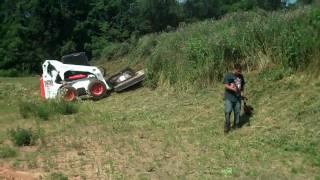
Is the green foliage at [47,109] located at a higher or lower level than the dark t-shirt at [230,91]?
lower

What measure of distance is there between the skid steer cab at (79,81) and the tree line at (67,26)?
24.9 meters

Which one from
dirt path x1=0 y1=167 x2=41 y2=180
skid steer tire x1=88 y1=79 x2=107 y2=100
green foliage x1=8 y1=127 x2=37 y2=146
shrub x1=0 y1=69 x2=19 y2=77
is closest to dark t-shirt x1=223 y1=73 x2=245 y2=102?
green foliage x1=8 y1=127 x2=37 y2=146

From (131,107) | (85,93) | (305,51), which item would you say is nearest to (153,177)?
(305,51)

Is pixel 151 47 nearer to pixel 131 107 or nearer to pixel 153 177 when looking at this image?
pixel 131 107

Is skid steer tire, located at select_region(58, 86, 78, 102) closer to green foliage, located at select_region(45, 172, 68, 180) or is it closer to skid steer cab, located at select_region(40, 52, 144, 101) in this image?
skid steer cab, located at select_region(40, 52, 144, 101)

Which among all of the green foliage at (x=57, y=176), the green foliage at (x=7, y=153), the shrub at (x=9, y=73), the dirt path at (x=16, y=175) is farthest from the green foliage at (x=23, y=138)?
the shrub at (x=9, y=73)

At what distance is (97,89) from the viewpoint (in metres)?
20.9

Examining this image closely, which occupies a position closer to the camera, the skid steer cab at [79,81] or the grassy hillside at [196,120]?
the grassy hillside at [196,120]

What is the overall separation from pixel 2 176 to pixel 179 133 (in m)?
4.76

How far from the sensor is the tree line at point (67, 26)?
Result: 4784cm

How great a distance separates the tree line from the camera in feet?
157

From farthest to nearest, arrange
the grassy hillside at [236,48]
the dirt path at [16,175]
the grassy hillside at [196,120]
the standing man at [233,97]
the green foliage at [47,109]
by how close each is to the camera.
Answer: the green foliage at [47,109] → the grassy hillside at [236,48] → the standing man at [233,97] → the grassy hillside at [196,120] → the dirt path at [16,175]

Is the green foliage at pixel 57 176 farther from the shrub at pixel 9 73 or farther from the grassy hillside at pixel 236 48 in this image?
the shrub at pixel 9 73

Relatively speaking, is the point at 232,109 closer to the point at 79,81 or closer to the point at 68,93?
the point at 68,93
